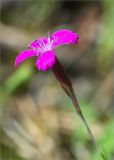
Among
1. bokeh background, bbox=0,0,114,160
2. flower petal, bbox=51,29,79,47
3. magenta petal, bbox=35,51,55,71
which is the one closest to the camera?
magenta petal, bbox=35,51,55,71

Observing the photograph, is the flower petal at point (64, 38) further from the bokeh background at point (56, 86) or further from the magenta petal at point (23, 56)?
the bokeh background at point (56, 86)

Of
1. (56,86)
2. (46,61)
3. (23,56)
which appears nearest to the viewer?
(46,61)

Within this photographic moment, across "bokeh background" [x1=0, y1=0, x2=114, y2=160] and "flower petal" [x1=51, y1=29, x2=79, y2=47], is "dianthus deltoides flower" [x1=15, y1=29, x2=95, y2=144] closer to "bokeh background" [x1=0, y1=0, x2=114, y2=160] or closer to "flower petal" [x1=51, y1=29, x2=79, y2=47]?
"flower petal" [x1=51, y1=29, x2=79, y2=47]

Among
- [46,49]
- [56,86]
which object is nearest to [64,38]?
[46,49]

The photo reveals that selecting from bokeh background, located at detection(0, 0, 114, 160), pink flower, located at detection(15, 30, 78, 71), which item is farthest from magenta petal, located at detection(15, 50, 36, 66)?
bokeh background, located at detection(0, 0, 114, 160)

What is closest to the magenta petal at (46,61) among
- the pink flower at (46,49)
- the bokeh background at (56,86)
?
the pink flower at (46,49)

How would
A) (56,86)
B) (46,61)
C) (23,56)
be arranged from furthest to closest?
(56,86), (23,56), (46,61)

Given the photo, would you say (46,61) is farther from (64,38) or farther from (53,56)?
(64,38)
